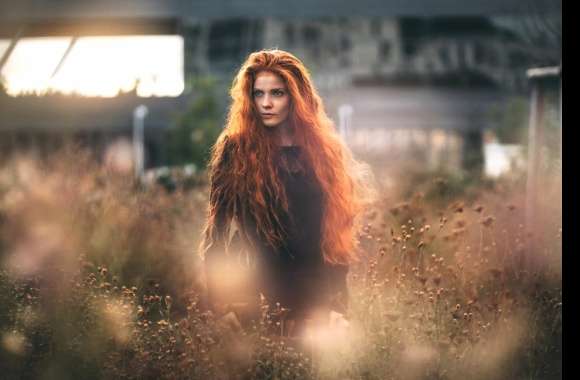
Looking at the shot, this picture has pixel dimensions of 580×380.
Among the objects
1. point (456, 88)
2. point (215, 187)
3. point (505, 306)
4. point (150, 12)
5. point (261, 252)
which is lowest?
point (505, 306)

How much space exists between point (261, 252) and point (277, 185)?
30cm

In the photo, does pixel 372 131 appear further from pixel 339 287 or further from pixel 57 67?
pixel 339 287

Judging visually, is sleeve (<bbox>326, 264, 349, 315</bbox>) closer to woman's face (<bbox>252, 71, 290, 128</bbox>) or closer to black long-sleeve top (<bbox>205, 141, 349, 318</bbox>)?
black long-sleeve top (<bbox>205, 141, 349, 318</bbox>)

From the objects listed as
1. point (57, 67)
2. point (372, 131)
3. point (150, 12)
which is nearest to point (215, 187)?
point (57, 67)

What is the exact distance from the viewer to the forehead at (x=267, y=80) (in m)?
3.43

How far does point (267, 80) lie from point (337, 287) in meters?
0.95

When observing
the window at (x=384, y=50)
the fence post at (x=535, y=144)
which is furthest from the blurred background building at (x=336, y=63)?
the fence post at (x=535, y=144)

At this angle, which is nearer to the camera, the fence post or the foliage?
the fence post

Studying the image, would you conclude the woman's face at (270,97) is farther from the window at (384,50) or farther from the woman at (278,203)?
the window at (384,50)

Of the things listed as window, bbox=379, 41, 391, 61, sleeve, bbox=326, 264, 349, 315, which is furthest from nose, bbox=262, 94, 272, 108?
window, bbox=379, 41, 391, 61

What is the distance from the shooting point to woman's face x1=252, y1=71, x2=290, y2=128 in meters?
3.42

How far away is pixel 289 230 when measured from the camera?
11.4 feet

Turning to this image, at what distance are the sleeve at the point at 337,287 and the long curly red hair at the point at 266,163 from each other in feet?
0.16

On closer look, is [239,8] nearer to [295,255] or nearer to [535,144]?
[535,144]
